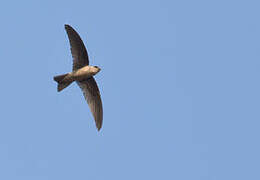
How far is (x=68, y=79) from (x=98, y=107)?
69.7 inches

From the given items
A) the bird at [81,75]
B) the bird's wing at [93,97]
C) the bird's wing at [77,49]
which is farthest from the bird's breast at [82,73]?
the bird's wing at [93,97]

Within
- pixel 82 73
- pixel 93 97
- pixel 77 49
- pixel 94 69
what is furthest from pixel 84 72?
pixel 93 97

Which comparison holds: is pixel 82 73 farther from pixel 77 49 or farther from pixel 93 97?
pixel 93 97

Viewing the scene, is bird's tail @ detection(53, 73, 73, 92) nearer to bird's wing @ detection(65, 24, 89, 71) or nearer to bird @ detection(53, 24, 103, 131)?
bird @ detection(53, 24, 103, 131)

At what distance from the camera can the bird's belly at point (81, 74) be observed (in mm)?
21952

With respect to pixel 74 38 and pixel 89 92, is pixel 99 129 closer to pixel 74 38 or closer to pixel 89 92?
pixel 89 92

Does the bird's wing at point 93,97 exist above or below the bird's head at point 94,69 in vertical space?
below

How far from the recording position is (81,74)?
2203 cm

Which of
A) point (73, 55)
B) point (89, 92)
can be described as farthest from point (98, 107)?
point (73, 55)

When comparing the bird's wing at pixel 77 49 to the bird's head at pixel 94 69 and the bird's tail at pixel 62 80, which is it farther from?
the bird's tail at pixel 62 80

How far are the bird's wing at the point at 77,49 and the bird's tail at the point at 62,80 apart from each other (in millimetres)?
493

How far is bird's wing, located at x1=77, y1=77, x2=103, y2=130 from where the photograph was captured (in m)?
22.7

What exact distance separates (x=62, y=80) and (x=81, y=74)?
723mm

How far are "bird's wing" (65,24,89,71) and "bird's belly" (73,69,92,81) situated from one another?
0.20m
